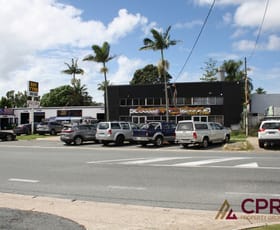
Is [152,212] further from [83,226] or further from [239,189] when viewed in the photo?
[239,189]

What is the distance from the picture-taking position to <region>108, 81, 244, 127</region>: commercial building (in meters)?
49.0

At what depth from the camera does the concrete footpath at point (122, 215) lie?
20.7 feet

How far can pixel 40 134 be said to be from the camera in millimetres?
43281

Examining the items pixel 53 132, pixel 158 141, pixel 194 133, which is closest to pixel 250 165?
pixel 194 133

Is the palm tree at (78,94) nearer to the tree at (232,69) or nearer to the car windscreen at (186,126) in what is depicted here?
the tree at (232,69)

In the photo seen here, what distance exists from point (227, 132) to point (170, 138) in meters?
4.25

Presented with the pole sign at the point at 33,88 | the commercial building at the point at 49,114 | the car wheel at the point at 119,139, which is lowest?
the car wheel at the point at 119,139

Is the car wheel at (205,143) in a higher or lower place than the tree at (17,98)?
lower

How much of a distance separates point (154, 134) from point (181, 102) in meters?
26.0

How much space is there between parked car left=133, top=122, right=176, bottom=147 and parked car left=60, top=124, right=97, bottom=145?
5365 millimetres

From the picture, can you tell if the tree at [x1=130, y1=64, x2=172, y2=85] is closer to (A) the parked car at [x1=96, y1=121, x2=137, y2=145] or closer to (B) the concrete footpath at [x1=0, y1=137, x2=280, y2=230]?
(A) the parked car at [x1=96, y1=121, x2=137, y2=145]

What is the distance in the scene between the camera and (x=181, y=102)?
5103 centimetres

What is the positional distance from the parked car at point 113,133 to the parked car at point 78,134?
252cm

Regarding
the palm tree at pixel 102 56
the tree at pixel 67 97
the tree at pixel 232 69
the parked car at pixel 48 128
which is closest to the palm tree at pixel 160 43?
the palm tree at pixel 102 56
